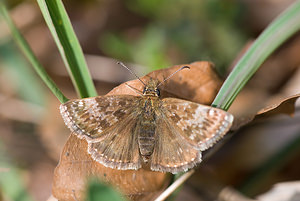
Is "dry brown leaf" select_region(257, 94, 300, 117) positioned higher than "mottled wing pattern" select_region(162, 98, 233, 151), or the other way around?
"dry brown leaf" select_region(257, 94, 300, 117)

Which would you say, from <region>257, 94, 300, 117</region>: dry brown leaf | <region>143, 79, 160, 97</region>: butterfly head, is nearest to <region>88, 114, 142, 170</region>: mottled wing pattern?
<region>143, 79, 160, 97</region>: butterfly head

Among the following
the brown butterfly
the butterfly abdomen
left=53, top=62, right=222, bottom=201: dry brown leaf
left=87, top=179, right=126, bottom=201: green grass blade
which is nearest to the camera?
left=87, top=179, right=126, bottom=201: green grass blade

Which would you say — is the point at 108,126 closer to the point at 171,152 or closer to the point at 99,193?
the point at 171,152

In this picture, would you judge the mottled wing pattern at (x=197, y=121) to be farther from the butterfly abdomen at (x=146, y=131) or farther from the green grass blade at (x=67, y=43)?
the green grass blade at (x=67, y=43)

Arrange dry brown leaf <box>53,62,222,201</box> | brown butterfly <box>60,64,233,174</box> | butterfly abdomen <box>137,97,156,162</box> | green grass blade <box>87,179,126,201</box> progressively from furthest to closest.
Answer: butterfly abdomen <box>137,97,156,162</box> < brown butterfly <box>60,64,233,174</box> < dry brown leaf <box>53,62,222,201</box> < green grass blade <box>87,179,126,201</box>

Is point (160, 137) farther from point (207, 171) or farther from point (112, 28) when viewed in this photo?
point (112, 28)

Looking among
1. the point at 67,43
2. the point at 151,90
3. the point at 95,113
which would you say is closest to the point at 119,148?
the point at 95,113

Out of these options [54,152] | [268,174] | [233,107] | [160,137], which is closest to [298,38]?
[233,107]

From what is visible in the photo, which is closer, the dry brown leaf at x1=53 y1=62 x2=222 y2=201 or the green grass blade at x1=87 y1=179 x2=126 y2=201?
the green grass blade at x1=87 y1=179 x2=126 y2=201

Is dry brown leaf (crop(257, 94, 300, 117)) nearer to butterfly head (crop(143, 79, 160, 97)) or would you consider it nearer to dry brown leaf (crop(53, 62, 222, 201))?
dry brown leaf (crop(53, 62, 222, 201))
